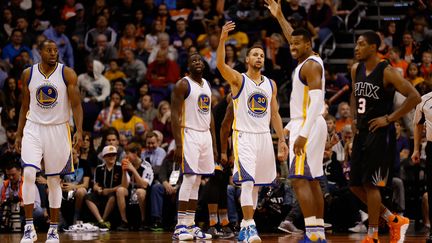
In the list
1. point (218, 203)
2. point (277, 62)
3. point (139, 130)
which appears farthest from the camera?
point (277, 62)

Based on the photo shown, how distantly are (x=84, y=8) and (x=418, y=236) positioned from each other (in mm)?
10974

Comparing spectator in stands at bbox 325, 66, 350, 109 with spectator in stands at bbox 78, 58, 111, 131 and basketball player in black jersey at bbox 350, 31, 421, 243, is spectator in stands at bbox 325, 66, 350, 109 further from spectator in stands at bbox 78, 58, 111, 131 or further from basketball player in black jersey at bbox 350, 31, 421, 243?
basketball player in black jersey at bbox 350, 31, 421, 243

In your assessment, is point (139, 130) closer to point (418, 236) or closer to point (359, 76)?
point (418, 236)

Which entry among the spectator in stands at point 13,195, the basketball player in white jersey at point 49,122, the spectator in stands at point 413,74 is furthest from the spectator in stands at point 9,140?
the spectator in stands at point 413,74

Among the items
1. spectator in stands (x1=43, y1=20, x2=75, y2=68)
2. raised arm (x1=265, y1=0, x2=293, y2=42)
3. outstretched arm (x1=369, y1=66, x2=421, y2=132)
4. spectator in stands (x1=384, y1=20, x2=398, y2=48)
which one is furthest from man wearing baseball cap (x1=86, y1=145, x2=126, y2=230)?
spectator in stands (x1=384, y1=20, x2=398, y2=48)

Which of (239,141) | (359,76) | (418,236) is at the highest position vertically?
(359,76)

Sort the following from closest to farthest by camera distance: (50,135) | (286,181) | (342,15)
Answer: (50,135) < (286,181) < (342,15)

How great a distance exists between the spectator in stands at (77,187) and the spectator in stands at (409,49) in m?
6.99

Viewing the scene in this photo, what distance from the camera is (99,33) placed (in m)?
19.2

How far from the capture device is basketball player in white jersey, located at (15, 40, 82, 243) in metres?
10.7

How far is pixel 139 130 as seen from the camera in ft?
53.6

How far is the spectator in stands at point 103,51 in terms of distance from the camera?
61.2 feet

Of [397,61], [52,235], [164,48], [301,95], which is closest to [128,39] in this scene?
[164,48]

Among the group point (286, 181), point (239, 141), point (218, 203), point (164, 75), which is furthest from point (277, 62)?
point (239, 141)
